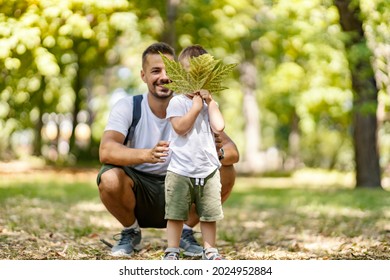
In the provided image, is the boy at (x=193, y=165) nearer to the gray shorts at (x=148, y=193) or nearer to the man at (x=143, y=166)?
the man at (x=143, y=166)

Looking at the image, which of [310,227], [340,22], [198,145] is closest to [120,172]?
[198,145]

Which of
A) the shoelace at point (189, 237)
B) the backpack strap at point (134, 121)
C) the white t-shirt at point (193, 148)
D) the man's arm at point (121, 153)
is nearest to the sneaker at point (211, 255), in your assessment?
the white t-shirt at point (193, 148)

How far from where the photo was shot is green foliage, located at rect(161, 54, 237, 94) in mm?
4004

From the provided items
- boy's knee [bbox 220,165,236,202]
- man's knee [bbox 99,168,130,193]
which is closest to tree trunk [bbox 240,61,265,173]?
boy's knee [bbox 220,165,236,202]

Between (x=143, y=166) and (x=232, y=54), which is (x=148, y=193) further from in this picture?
(x=232, y=54)

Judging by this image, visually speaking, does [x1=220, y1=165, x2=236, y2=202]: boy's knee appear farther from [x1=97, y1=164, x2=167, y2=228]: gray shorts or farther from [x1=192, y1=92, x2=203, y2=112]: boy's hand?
[x1=192, y1=92, x2=203, y2=112]: boy's hand

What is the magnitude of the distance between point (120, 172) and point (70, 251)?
2.08ft

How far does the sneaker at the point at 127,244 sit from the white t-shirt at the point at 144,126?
45 cm

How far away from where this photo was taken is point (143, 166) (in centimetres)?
484

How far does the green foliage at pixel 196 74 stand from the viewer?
400 cm

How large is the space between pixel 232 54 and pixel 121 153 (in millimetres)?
17625

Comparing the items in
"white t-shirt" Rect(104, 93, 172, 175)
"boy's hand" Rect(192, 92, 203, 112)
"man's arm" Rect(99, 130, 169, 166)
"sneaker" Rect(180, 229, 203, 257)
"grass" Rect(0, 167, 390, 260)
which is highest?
"boy's hand" Rect(192, 92, 203, 112)

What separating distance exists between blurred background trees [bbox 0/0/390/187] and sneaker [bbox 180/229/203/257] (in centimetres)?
320

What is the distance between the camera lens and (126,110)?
476cm
